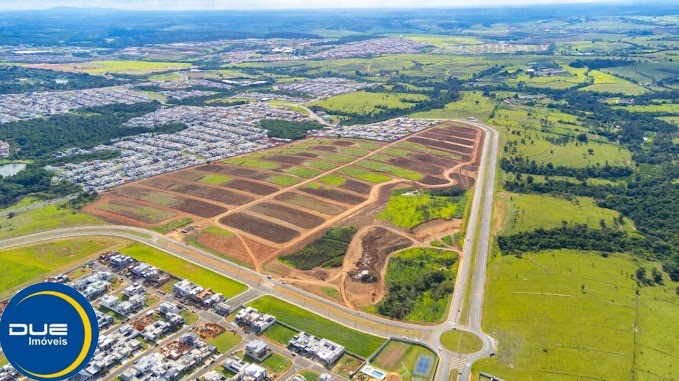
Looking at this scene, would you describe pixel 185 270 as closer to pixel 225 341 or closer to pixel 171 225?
pixel 171 225

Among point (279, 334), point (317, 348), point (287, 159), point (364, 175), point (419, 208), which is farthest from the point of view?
point (287, 159)

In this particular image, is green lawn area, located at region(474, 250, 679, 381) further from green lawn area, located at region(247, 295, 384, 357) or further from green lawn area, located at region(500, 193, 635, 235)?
green lawn area, located at region(247, 295, 384, 357)

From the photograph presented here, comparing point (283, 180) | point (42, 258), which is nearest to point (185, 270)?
point (42, 258)

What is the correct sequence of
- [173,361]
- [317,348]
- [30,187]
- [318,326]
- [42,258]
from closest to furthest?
[173,361]
[317,348]
[318,326]
[42,258]
[30,187]

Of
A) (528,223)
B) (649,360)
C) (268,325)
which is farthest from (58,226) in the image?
(649,360)

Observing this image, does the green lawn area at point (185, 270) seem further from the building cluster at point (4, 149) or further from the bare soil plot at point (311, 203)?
the building cluster at point (4, 149)

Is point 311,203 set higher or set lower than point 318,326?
higher
